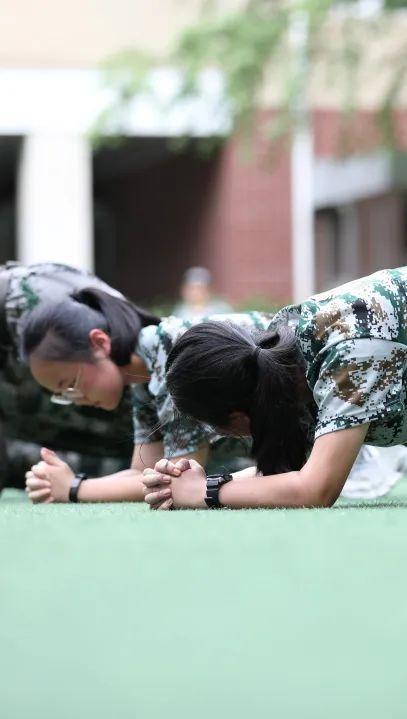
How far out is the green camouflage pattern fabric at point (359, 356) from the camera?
383 cm

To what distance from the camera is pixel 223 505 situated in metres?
4.12

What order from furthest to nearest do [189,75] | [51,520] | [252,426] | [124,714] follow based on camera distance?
1. [189,75]
2. [252,426]
3. [51,520]
4. [124,714]

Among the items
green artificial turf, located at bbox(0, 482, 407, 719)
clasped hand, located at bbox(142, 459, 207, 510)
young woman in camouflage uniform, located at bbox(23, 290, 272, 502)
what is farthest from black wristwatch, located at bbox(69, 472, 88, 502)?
green artificial turf, located at bbox(0, 482, 407, 719)

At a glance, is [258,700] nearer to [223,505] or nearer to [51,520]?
[51,520]

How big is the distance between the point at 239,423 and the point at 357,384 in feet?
1.17

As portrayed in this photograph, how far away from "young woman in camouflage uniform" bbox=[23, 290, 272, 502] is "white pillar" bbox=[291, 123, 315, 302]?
555 inches

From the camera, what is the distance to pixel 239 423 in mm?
4016

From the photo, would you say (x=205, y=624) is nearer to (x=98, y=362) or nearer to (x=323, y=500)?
Result: (x=323, y=500)

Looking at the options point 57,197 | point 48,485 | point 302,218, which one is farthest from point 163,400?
point 302,218

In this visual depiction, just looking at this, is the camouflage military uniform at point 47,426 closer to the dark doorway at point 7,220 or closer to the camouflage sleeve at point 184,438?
Result: the camouflage sleeve at point 184,438

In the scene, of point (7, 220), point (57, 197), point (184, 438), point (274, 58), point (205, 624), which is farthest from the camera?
point (7, 220)

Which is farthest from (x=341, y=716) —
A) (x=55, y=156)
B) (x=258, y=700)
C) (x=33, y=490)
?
(x=55, y=156)

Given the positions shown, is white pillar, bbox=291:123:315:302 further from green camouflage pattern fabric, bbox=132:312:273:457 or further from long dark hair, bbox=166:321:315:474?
long dark hair, bbox=166:321:315:474

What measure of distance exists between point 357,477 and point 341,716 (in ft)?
12.5
